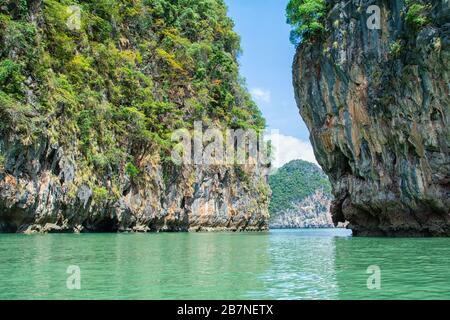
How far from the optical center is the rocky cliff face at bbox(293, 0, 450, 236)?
2338cm

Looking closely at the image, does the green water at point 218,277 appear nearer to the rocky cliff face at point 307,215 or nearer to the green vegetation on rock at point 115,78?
the green vegetation on rock at point 115,78

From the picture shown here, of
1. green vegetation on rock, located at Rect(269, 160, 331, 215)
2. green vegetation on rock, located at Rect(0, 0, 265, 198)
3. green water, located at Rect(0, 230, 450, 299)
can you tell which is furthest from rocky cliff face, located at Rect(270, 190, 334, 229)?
green water, located at Rect(0, 230, 450, 299)

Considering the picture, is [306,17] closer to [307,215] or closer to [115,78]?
[115,78]

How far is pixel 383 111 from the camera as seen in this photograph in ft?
87.0

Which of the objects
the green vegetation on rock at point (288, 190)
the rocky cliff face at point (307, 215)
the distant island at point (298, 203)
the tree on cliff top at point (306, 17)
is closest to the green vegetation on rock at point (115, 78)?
the tree on cliff top at point (306, 17)

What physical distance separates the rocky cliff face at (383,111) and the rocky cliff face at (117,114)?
13.9 meters

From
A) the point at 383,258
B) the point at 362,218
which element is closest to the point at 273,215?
the point at 362,218

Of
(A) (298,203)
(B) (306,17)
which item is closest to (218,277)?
(B) (306,17)

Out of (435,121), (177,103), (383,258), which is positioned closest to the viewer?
(383,258)

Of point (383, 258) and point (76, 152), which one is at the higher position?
point (76, 152)
